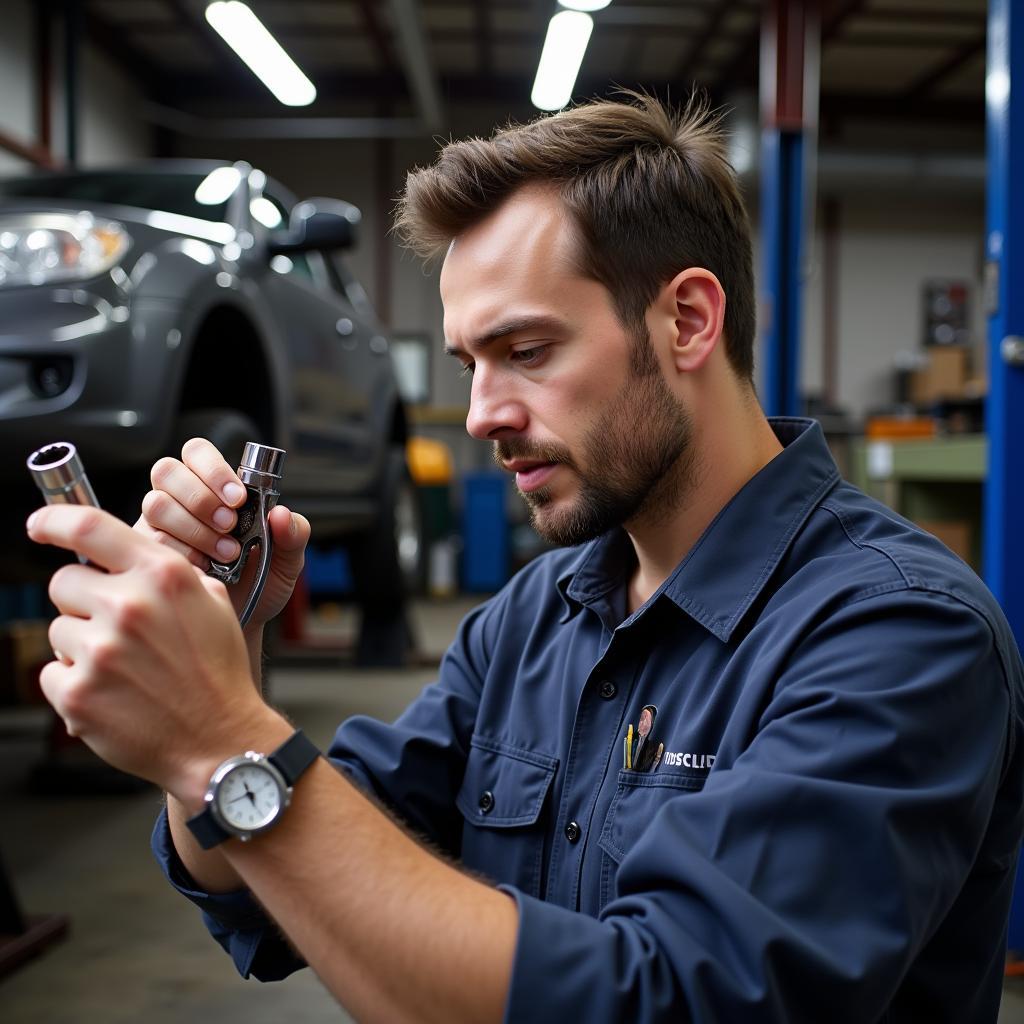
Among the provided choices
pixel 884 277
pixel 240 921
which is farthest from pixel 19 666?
pixel 884 277

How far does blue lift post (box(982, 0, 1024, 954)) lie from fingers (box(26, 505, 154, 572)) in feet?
5.70

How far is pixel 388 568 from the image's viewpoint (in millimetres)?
4547

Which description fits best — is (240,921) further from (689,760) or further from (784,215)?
(784,215)

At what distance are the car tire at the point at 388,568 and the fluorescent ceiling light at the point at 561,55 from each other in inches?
98.4

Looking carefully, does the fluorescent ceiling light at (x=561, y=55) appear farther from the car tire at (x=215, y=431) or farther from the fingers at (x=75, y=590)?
the fingers at (x=75, y=590)

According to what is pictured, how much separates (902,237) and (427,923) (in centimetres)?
1149

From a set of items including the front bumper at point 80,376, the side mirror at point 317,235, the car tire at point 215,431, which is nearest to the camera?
the front bumper at point 80,376

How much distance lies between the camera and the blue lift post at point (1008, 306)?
199 cm

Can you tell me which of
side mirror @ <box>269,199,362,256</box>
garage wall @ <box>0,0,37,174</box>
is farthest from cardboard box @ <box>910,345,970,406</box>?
side mirror @ <box>269,199,362,256</box>

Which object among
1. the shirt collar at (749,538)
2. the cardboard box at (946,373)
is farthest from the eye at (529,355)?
the cardboard box at (946,373)

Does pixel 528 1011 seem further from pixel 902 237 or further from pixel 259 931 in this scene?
pixel 902 237

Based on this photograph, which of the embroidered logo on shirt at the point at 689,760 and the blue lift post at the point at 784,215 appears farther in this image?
the blue lift post at the point at 784,215

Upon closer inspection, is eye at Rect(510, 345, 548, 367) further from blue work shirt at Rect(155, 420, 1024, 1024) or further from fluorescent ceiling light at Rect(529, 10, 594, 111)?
fluorescent ceiling light at Rect(529, 10, 594, 111)

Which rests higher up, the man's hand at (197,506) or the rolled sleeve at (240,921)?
the man's hand at (197,506)
